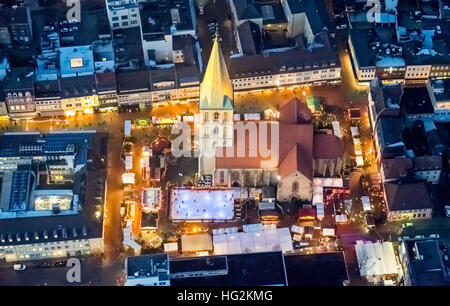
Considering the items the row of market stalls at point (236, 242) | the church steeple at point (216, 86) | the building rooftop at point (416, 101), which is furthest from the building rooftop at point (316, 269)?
the building rooftop at point (416, 101)

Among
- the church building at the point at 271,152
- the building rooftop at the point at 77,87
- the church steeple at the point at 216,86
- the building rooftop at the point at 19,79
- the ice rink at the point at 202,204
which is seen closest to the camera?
the church steeple at the point at 216,86

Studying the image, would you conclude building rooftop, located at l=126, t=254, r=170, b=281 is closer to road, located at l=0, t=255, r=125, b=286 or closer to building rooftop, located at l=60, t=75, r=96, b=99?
road, located at l=0, t=255, r=125, b=286

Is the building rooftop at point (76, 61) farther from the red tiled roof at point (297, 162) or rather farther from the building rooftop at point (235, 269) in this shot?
the building rooftop at point (235, 269)

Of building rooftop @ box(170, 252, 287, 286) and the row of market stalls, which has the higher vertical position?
the row of market stalls

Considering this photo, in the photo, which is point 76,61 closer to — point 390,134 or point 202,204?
point 202,204

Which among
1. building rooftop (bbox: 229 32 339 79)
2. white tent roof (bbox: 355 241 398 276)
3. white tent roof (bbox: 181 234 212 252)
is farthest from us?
building rooftop (bbox: 229 32 339 79)

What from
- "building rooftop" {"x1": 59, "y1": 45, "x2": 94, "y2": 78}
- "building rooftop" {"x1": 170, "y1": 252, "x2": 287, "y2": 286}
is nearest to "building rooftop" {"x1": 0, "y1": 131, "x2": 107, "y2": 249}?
"building rooftop" {"x1": 59, "y1": 45, "x2": 94, "y2": 78}
